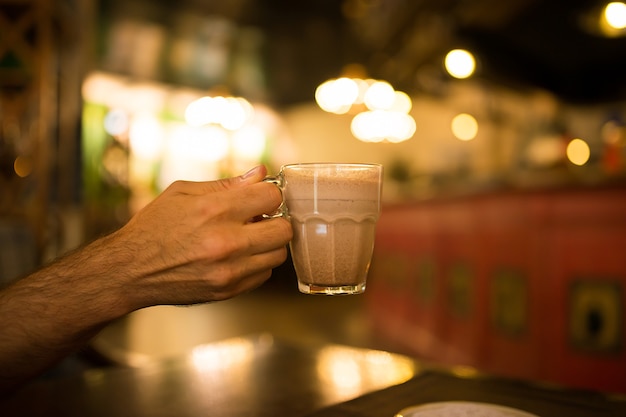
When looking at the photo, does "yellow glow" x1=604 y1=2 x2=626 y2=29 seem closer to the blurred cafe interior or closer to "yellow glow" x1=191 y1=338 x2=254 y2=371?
the blurred cafe interior

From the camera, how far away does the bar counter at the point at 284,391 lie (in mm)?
757

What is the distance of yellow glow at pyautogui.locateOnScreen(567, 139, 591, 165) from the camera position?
4.31m

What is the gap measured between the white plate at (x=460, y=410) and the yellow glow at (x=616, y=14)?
334cm

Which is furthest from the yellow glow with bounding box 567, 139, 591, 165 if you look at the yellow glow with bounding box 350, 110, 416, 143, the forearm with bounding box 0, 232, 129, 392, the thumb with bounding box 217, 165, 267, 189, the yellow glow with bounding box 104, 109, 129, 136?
the yellow glow with bounding box 104, 109, 129, 136

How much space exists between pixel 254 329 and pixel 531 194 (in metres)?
2.84

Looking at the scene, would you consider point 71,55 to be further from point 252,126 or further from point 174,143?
point 252,126

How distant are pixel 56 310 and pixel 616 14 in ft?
11.9

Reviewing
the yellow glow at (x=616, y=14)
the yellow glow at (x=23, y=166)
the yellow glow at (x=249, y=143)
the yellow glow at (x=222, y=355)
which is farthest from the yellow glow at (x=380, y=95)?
the yellow glow at (x=222, y=355)

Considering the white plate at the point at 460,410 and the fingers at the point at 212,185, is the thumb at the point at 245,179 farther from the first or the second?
the white plate at the point at 460,410

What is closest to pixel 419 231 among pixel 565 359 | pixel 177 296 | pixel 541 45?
pixel 565 359

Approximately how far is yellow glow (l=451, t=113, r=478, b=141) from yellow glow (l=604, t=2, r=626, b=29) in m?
4.26

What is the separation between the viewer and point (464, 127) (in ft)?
26.0

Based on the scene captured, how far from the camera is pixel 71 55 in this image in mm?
4102

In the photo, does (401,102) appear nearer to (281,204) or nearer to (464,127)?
(464,127)
